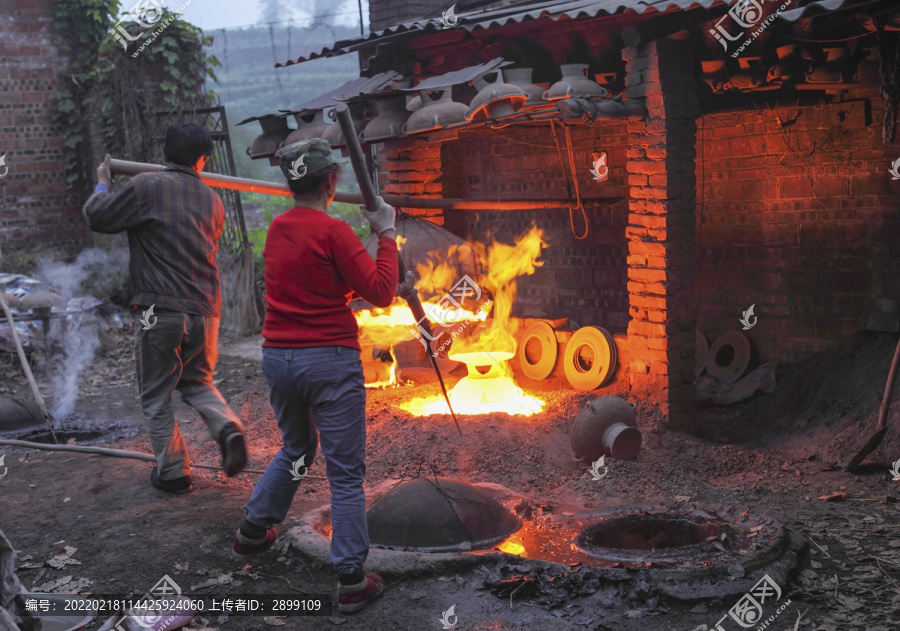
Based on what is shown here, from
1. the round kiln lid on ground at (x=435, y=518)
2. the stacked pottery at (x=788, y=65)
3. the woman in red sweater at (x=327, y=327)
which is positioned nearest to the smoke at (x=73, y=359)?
the round kiln lid on ground at (x=435, y=518)

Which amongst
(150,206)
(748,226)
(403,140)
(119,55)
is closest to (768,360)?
(748,226)

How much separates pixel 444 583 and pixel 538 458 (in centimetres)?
277

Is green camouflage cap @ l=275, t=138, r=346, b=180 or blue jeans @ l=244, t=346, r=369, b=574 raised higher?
green camouflage cap @ l=275, t=138, r=346, b=180

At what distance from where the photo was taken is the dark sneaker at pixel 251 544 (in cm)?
441

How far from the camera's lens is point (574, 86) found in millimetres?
7043

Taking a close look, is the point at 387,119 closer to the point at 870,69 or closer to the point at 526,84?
the point at 526,84

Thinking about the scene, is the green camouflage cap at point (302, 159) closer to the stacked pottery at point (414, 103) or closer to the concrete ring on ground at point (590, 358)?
the stacked pottery at point (414, 103)

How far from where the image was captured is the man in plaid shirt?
16.1ft

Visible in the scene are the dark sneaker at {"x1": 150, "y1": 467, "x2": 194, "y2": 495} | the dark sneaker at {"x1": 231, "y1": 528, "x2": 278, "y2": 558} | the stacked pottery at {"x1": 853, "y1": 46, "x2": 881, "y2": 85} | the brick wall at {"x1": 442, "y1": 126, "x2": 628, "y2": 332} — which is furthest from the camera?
the brick wall at {"x1": 442, "y1": 126, "x2": 628, "y2": 332}

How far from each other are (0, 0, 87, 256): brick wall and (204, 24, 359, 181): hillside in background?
27130 mm

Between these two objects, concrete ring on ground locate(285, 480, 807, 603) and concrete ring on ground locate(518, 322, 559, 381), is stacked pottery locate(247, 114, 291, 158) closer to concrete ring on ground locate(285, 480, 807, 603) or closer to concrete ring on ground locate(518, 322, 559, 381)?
concrete ring on ground locate(518, 322, 559, 381)

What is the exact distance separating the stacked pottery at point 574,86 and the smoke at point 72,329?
6.37 meters

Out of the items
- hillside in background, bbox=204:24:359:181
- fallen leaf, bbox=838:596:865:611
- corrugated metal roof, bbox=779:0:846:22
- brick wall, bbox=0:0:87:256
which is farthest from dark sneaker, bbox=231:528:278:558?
hillside in background, bbox=204:24:359:181

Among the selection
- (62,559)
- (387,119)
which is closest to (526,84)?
(387,119)
